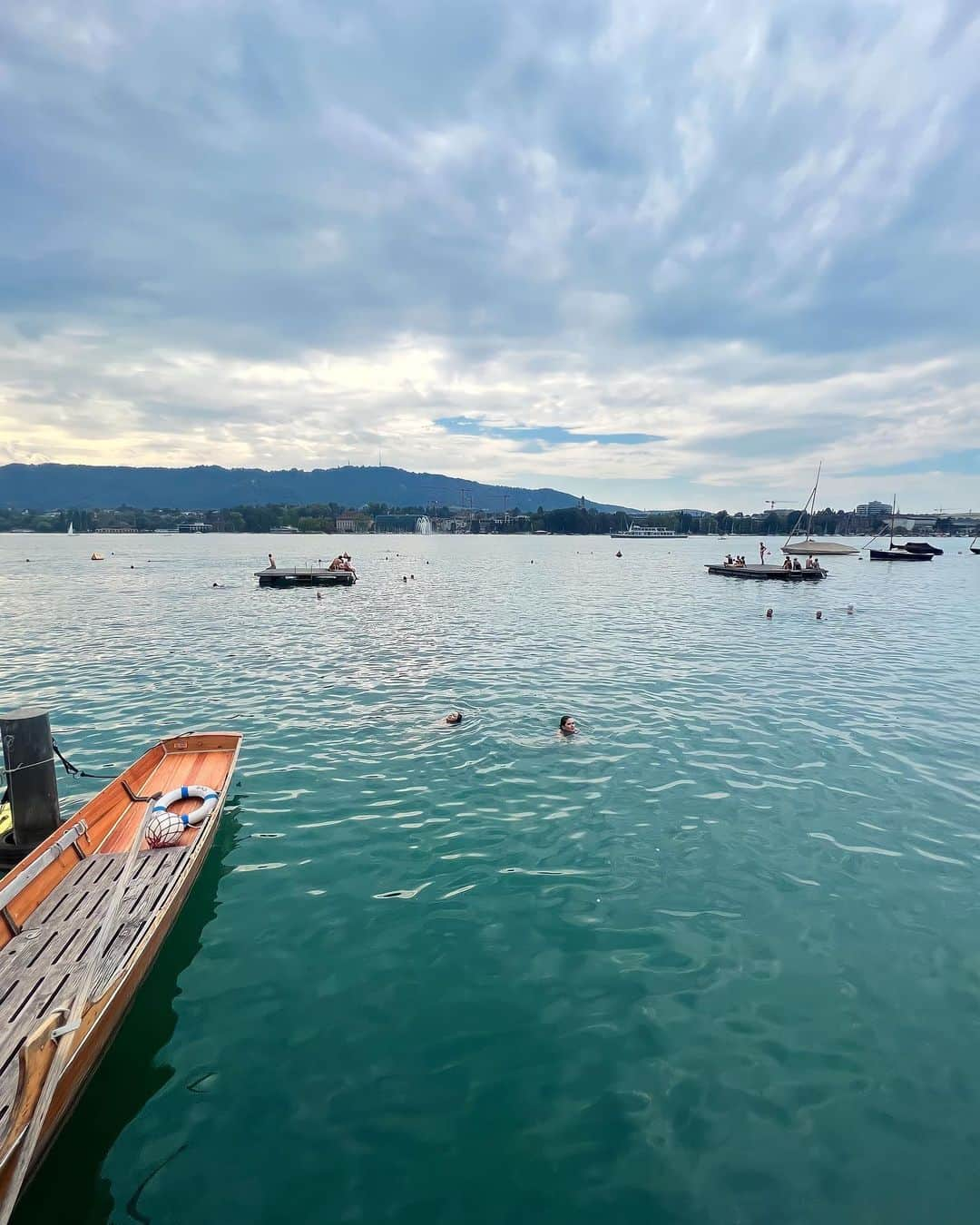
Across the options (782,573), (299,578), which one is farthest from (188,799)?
(782,573)

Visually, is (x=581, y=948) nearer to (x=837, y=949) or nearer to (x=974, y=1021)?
(x=837, y=949)

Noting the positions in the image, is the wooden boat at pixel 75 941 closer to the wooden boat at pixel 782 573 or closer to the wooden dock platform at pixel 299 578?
the wooden dock platform at pixel 299 578

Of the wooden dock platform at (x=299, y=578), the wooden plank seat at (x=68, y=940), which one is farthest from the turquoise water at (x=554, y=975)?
the wooden dock platform at (x=299, y=578)

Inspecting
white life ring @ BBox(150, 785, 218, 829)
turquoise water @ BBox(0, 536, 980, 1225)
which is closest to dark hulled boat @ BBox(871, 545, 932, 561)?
turquoise water @ BBox(0, 536, 980, 1225)

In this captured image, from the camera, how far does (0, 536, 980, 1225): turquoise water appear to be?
6.24 meters

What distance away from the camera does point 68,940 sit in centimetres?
830

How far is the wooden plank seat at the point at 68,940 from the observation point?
6.80 m

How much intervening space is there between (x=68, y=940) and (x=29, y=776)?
171 inches

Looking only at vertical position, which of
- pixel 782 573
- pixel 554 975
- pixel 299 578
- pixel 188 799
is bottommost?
→ pixel 299 578

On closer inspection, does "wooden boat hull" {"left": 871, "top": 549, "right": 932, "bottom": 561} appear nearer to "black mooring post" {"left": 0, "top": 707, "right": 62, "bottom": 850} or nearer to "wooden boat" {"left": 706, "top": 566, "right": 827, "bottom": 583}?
"wooden boat" {"left": 706, "top": 566, "right": 827, "bottom": 583}

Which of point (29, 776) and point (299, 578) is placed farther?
point (299, 578)

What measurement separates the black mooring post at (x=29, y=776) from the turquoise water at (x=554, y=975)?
2.74 meters

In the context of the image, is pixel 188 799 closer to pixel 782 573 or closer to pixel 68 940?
pixel 68 940

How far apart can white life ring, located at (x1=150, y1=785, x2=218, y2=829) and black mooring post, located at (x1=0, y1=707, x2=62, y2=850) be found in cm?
176
